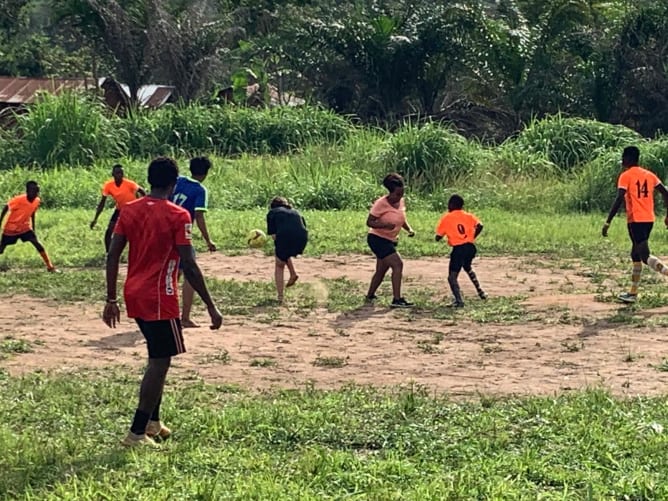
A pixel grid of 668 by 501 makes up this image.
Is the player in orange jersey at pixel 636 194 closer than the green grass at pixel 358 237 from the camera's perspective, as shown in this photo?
Yes

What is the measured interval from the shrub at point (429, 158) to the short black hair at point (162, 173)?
16.9 m

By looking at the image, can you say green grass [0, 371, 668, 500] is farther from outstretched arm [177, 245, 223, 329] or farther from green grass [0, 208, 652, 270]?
green grass [0, 208, 652, 270]

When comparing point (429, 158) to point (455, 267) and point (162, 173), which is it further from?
point (162, 173)

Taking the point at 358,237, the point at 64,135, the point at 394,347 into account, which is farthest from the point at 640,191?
the point at 64,135

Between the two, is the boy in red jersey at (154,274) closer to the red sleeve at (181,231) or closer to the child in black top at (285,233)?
the red sleeve at (181,231)

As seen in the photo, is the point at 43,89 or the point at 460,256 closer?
the point at 460,256

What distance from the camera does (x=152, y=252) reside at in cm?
596

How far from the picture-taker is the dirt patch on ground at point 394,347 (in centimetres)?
792

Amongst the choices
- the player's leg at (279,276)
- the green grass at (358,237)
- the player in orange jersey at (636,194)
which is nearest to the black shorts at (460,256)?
the player in orange jersey at (636,194)

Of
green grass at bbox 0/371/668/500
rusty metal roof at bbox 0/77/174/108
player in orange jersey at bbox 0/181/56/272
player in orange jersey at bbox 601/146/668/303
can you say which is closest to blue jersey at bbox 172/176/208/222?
green grass at bbox 0/371/668/500

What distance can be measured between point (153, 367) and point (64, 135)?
20336mm

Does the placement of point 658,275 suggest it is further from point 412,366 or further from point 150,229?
point 150,229

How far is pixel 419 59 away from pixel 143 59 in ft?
29.9

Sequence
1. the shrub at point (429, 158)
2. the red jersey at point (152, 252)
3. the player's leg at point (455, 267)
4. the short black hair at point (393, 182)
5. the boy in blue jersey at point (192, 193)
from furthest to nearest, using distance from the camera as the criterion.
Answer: the shrub at point (429, 158) → the player's leg at point (455, 267) → the short black hair at point (393, 182) → the boy in blue jersey at point (192, 193) → the red jersey at point (152, 252)
